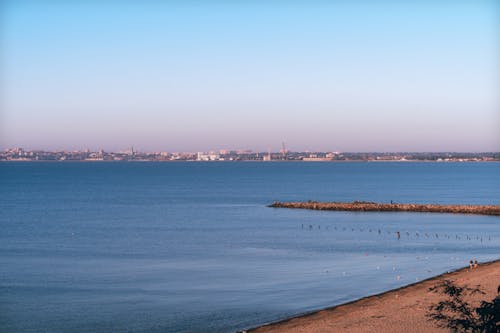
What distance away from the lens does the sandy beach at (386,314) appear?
1048 inches

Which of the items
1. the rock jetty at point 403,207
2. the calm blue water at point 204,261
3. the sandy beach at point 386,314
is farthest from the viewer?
the rock jetty at point 403,207

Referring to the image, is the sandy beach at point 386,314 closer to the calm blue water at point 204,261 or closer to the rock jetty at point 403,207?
the calm blue water at point 204,261

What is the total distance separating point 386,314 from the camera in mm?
28688

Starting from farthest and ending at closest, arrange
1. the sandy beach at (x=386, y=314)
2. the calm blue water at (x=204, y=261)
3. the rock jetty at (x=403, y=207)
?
A: the rock jetty at (x=403, y=207) → the calm blue water at (x=204, y=261) → the sandy beach at (x=386, y=314)

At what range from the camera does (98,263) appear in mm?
43875

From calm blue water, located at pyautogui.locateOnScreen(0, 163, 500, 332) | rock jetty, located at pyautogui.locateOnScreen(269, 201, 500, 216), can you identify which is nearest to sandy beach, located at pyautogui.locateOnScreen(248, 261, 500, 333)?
calm blue water, located at pyautogui.locateOnScreen(0, 163, 500, 332)

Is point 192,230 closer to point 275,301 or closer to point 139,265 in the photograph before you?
point 139,265

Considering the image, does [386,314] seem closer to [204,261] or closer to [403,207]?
[204,261]

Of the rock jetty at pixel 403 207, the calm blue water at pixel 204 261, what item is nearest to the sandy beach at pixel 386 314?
the calm blue water at pixel 204 261

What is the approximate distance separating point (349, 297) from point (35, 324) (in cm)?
1399

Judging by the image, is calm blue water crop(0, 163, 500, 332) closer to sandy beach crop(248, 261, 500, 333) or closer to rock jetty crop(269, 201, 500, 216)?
sandy beach crop(248, 261, 500, 333)

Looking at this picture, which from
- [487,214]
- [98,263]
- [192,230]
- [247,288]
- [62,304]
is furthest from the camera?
[487,214]

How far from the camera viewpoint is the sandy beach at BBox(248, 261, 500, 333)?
1048 inches

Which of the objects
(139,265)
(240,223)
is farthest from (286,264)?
(240,223)
